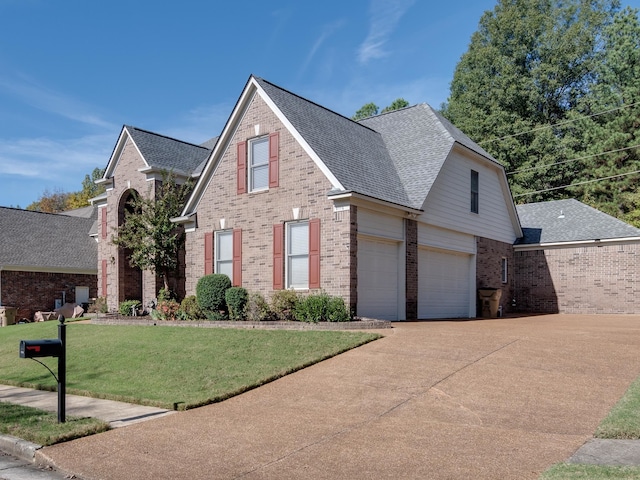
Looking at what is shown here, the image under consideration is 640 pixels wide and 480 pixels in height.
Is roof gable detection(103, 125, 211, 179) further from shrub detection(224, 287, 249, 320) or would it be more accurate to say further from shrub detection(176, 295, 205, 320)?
shrub detection(224, 287, 249, 320)

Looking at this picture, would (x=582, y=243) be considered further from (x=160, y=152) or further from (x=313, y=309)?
(x=160, y=152)

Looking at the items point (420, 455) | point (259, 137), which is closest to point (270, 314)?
point (259, 137)

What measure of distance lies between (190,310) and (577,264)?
16146mm

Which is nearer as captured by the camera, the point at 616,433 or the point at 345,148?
the point at 616,433

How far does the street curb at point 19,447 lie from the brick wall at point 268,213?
961 centimetres

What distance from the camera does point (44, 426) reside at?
7.46m

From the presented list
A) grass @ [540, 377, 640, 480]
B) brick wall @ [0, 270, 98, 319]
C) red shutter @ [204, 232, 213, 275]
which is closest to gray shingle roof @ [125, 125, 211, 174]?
red shutter @ [204, 232, 213, 275]

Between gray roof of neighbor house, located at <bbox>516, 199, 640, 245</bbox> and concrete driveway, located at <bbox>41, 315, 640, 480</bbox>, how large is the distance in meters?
13.1

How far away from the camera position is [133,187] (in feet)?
82.2

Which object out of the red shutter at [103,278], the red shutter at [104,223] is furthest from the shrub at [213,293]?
the red shutter at [104,223]

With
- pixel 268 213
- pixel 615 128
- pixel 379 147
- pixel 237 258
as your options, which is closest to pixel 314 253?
pixel 268 213

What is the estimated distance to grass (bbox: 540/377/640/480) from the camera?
16.3 ft

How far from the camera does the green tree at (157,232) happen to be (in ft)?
74.0

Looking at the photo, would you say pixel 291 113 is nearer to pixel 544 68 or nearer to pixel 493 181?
pixel 493 181
